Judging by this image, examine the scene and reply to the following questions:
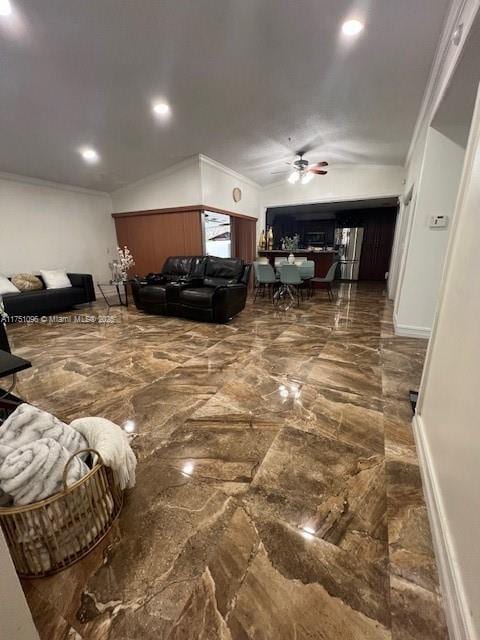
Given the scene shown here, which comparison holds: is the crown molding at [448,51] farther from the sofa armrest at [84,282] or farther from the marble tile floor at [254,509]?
the sofa armrest at [84,282]

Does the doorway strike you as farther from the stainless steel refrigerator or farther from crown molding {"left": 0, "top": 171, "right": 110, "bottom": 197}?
crown molding {"left": 0, "top": 171, "right": 110, "bottom": 197}

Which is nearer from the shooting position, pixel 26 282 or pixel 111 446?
pixel 111 446

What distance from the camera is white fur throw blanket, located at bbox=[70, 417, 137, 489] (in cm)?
114

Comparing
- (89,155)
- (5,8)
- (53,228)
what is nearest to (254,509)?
(5,8)

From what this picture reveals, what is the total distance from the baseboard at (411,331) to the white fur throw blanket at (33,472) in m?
3.66

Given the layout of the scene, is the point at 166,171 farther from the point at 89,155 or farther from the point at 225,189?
the point at 89,155

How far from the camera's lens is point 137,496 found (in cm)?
131

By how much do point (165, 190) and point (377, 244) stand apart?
7.02 meters

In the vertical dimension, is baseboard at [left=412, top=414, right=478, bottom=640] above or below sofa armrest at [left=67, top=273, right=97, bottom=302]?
below

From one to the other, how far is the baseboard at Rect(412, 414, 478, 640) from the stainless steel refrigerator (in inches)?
343

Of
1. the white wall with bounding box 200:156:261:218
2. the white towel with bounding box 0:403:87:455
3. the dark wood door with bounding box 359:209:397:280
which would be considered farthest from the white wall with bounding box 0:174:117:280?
the dark wood door with bounding box 359:209:397:280

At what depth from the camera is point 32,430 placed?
1.09 metres

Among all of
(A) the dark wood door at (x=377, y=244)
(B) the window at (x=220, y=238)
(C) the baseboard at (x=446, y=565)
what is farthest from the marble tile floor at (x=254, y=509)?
(A) the dark wood door at (x=377, y=244)

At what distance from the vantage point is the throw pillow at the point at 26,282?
4.64 meters
